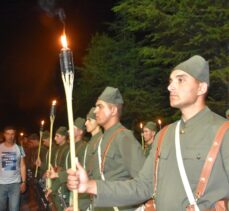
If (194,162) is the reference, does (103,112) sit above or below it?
above

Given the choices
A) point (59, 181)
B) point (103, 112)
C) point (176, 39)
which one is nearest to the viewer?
point (103, 112)

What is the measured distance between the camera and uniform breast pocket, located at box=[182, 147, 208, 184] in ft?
12.2

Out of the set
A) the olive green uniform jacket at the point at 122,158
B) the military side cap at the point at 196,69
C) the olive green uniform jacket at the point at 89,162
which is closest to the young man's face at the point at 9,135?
the olive green uniform jacket at the point at 89,162

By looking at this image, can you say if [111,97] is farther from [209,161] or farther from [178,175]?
[209,161]

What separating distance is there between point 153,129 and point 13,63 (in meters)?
49.8

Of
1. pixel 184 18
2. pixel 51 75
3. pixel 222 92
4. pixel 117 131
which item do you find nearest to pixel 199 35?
pixel 184 18

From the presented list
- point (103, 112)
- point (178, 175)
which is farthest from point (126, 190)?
point (103, 112)

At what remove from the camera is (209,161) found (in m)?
3.69

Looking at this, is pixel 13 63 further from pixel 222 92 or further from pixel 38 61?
pixel 222 92

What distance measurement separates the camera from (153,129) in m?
13.2

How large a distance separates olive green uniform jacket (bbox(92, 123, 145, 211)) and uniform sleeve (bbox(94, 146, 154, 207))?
1669mm

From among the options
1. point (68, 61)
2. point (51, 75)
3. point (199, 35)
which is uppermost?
point (51, 75)

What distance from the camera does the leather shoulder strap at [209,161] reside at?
365 cm

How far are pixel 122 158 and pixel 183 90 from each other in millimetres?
2253
